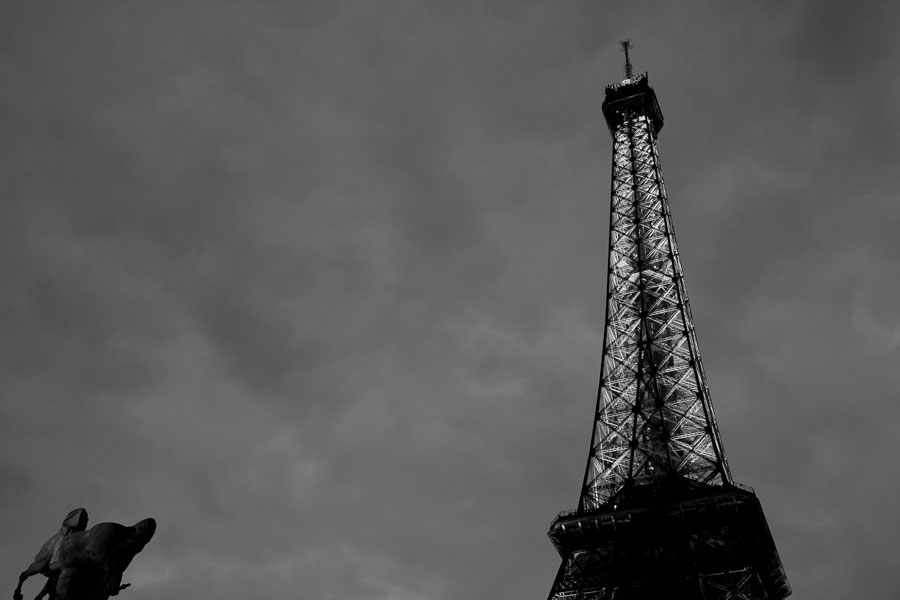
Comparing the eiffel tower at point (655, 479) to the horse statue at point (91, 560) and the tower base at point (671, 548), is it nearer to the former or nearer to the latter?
the tower base at point (671, 548)

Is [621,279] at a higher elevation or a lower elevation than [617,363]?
higher

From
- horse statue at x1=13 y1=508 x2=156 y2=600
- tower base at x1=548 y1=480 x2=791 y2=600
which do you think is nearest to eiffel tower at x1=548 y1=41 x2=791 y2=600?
tower base at x1=548 y1=480 x2=791 y2=600

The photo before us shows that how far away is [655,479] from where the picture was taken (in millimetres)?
53938

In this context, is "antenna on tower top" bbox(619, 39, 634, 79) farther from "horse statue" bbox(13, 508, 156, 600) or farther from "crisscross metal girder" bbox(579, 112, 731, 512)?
"horse statue" bbox(13, 508, 156, 600)

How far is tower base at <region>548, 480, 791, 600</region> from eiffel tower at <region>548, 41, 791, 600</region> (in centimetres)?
6

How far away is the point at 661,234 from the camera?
71812 mm

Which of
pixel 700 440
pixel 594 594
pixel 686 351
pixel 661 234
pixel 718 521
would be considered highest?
pixel 661 234

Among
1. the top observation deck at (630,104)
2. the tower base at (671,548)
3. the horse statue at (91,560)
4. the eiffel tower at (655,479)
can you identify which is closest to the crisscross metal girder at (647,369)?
the eiffel tower at (655,479)

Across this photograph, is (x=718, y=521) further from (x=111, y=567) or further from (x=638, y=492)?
(x=111, y=567)

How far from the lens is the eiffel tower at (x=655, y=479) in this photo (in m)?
48.9

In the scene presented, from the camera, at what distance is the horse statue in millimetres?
14273

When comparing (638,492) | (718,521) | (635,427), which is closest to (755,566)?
(718,521)

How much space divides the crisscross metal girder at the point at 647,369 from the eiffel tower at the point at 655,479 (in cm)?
9

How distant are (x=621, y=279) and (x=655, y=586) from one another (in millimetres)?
28415
